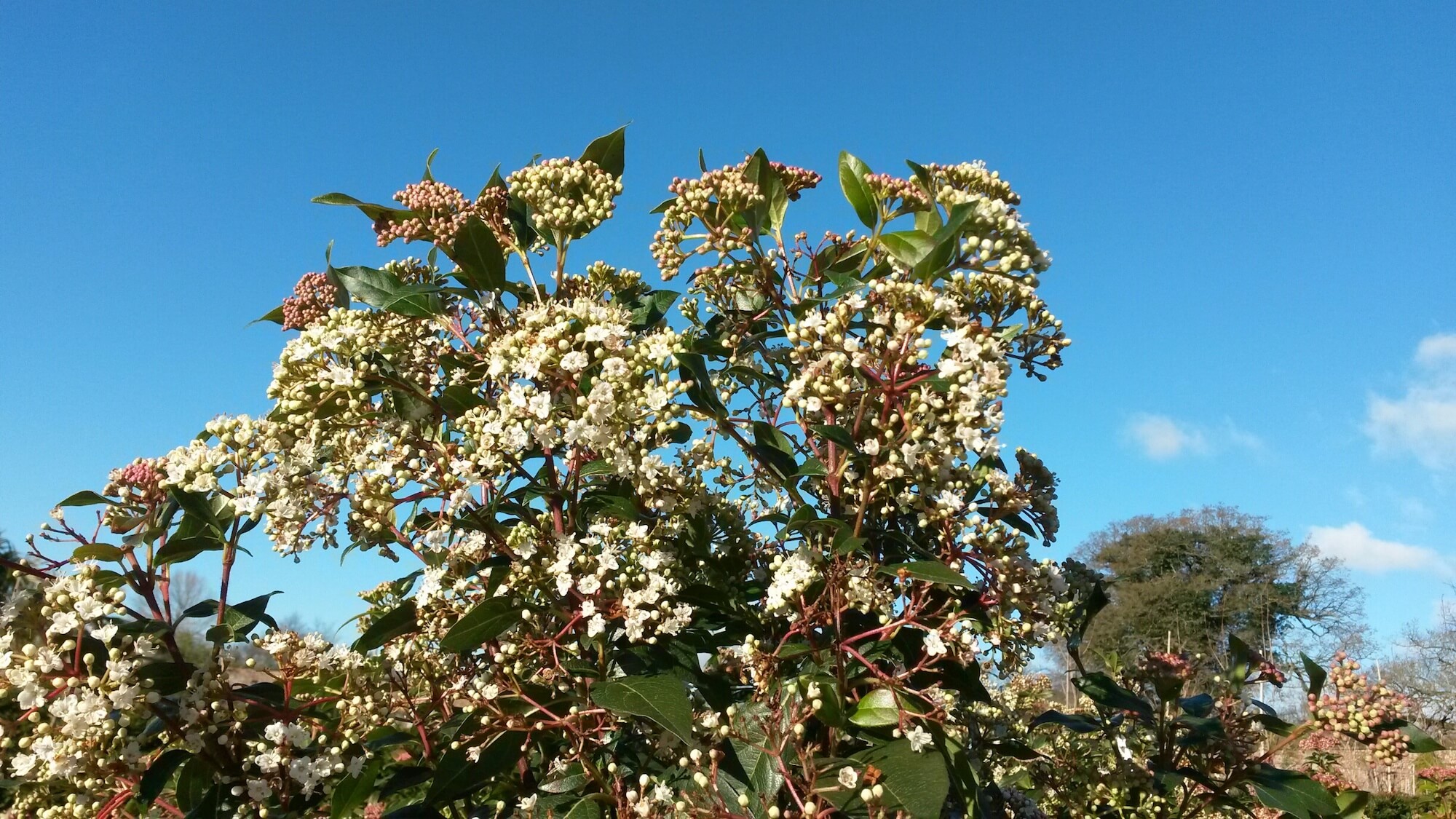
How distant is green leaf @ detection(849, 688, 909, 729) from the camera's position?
5.54 ft

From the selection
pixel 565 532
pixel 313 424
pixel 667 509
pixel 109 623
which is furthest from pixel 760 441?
pixel 109 623

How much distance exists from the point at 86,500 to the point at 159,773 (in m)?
0.72

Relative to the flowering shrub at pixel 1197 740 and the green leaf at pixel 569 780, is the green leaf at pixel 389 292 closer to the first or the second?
the green leaf at pixel 569 780

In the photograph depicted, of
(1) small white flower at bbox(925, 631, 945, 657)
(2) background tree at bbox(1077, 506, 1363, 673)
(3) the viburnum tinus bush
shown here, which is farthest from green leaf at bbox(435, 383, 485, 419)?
(2) background tree at bbox(1077, 506, 1363, 673)

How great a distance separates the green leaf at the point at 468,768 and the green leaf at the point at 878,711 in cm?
69

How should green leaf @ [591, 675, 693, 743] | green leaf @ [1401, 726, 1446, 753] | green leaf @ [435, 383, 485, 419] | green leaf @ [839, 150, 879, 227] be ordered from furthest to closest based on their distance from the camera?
green leaf @ [1401, 726, 1446, 753] < green leaf @ [839, 150, 879, 227] < green leaf @ [435, 383, 485, 419] < green leaf @ [591, 675, 693, 743]

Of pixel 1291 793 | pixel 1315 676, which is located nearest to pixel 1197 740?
Result: pixel 1291 793

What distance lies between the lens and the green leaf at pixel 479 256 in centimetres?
197

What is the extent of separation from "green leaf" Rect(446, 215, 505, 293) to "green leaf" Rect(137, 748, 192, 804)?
1184mm

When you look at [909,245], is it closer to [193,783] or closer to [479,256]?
[479,256]

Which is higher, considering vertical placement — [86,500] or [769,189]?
[769,189]

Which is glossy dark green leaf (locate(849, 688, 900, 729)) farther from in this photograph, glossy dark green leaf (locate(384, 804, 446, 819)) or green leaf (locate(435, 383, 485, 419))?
green leaf (locate(435, 383, 485, 419))

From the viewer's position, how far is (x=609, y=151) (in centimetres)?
237

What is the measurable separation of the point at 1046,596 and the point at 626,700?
0.89 meters
